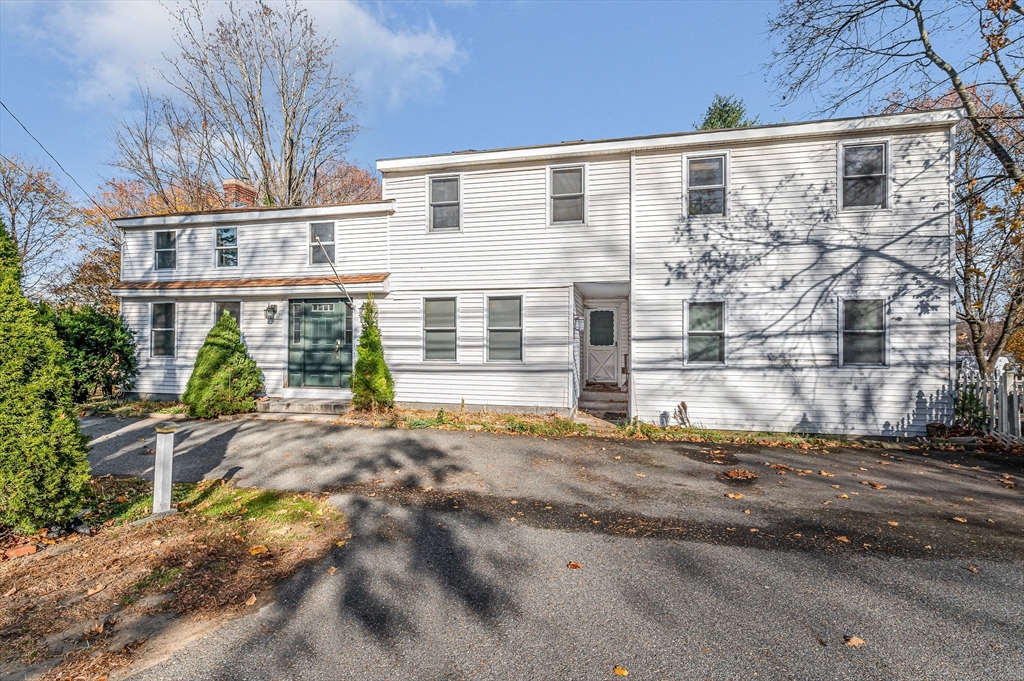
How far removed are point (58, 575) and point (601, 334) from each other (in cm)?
1177

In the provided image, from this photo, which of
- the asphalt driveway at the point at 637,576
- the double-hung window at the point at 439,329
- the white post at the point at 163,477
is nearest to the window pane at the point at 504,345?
the double-hung window at the point at 439,329

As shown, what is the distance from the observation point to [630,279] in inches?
394

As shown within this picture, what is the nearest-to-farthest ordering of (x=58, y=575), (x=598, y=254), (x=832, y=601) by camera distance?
1. (x=832, y=601)
2. (x=58, y=575)
3. (x=598, y=254)

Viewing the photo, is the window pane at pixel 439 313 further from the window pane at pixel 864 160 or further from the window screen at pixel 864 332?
the window pane at pixel 864 160

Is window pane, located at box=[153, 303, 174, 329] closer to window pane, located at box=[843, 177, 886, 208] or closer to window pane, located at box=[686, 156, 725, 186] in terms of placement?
window pane, located at box=[686, 156, 725, 186]

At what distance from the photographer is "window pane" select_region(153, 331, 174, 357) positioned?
41.5 ft

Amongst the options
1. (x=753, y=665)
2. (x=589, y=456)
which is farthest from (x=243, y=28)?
(x=753, y=665)

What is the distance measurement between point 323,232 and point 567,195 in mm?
6647

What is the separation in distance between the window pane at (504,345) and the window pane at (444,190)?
3.53 metres

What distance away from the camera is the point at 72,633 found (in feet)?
9.25

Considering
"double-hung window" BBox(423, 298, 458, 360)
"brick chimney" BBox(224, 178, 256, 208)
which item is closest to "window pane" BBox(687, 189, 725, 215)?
"double-hung window" BBox(423, 298, 458, 360)

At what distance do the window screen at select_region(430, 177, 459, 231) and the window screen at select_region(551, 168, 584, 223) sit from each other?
2443 mm

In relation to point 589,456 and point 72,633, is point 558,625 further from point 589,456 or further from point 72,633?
point 589,456

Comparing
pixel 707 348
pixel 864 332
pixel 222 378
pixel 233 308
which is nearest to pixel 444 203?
pixel 222 378
